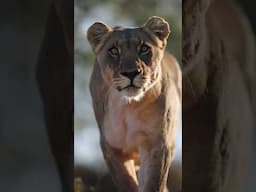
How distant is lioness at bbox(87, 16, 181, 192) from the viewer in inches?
167

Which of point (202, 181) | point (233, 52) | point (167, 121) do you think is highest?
point (233, 52)

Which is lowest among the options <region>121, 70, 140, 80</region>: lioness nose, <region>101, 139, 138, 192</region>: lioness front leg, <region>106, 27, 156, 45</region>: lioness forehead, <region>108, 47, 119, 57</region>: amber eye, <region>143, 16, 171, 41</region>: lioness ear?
<region>101, 139, 138, 192</region>: lioness front leg

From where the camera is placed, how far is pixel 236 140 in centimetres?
433

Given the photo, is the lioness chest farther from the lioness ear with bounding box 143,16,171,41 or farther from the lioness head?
the lioness ear with bounding box 143,16,171,41

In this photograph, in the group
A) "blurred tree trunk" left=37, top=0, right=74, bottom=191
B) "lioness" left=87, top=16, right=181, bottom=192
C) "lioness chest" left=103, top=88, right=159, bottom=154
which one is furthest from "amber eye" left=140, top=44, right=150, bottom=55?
"blurred tree trunk" left=37, top=0, right=74, bottom=191

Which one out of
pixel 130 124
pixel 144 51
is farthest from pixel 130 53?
pixel 130 124

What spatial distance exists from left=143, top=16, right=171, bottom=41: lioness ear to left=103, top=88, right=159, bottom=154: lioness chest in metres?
0.30

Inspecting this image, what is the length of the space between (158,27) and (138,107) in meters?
0.37

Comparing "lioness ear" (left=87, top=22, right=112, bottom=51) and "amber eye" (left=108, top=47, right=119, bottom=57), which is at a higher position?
"lioness ear" (left=87, top=22, right=112, bottom=51)

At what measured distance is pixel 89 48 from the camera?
4.26 metres

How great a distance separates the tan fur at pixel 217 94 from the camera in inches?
169

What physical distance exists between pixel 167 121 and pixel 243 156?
397 mm

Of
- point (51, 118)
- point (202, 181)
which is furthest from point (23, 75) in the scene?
point (202, 181)

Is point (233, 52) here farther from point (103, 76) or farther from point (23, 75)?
point (23, 75)
